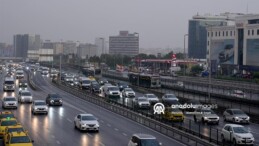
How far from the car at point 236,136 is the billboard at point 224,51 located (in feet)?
301

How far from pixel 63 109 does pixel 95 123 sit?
1632cm

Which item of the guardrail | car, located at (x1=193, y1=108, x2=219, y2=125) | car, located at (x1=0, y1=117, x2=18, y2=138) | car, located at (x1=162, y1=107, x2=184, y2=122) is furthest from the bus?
car, located at (x1=0, y1=117, x2=18, y2=138)

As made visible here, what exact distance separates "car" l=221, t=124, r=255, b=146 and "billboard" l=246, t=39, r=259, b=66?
82674mm

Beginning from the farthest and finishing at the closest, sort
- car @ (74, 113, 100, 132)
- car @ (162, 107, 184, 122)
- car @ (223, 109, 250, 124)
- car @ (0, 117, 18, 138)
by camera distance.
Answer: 1. car @ (223, 109, 250, 124)
2. car @ (162, 107, 184, 122)
3. car @ (74, 113, 100, 132)
4. car @ (0, 117, 18, 138)

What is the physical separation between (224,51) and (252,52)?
1483 centimetres

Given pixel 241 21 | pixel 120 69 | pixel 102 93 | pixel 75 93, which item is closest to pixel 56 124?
pixel 75 93

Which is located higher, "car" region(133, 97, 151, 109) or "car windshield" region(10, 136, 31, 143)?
"car windshield" region(10, 136, 31, 143)

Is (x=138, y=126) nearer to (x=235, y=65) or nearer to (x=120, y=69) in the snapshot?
(x=235, y=65)

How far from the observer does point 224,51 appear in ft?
409

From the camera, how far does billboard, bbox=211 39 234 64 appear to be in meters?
122

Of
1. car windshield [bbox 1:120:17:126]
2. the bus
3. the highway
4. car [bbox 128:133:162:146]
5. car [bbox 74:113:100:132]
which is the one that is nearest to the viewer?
car [bbox 128:133:162:146]

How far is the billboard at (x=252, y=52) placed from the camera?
357 feet

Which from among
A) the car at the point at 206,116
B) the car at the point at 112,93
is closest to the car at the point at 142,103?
the car at the point at 206,116

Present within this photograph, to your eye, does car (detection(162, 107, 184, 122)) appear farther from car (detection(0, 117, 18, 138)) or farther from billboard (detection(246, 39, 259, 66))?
billboard (detection(246, 39, 259, 66))
